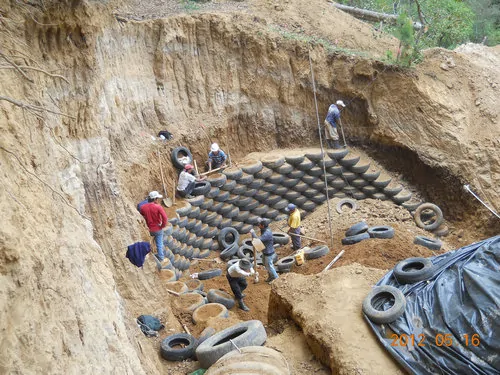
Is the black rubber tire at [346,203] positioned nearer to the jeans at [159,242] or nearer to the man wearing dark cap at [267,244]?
the man wearing dark cap at [267,244]

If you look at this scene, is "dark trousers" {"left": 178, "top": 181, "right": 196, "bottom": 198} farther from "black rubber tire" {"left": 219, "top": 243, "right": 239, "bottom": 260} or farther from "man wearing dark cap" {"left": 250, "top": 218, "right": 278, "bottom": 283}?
"man wearing dark cap" {"left": 250, "top": 218, "right": 278, "bottom": 283}

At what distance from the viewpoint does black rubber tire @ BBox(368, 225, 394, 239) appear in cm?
1232

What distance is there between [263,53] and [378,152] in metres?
4.84

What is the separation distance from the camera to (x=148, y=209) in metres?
10.1

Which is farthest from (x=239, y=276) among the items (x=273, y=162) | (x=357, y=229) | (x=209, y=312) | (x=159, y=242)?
(x=273, y=162)

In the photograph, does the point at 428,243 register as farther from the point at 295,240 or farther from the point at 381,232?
the point at 295,240

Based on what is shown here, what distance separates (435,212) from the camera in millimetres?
13867

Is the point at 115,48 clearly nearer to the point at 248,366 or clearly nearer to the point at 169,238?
the point at 169,238

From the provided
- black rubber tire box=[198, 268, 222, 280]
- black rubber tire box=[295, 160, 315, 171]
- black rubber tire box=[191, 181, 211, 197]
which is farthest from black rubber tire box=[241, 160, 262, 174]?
black rubber tire box=[198, 268, 222, 280]

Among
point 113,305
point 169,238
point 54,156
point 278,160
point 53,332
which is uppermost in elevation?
point 54,156

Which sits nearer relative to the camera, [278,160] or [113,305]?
[113,305]

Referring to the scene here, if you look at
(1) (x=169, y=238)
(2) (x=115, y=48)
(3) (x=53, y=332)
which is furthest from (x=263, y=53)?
(3) (x=53, y=332)
